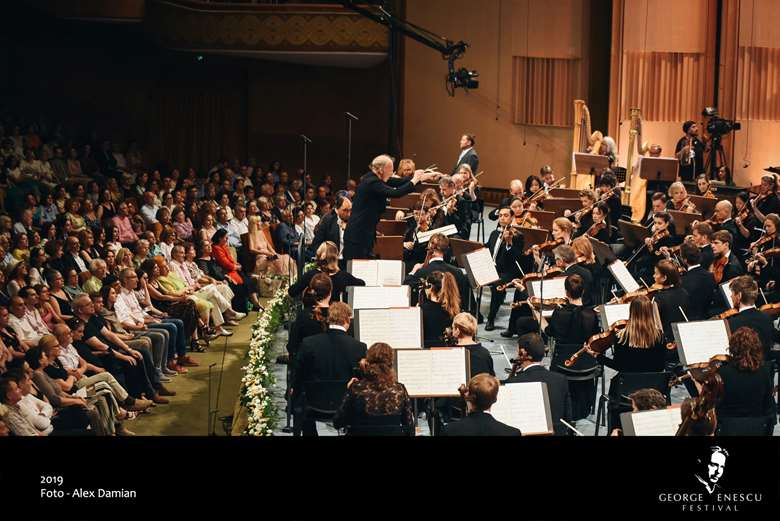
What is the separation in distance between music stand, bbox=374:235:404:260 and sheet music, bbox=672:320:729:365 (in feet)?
13.3

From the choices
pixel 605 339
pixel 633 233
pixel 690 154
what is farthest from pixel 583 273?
pixel 690 154

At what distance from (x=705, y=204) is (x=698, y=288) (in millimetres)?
3164

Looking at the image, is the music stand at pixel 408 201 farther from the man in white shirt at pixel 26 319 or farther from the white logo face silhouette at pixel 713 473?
the white logo face silhouette at pixel 713 473

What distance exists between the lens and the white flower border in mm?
7832

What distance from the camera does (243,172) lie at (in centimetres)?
1720

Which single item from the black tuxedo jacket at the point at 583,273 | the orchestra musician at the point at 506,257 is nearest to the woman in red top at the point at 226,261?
→ the orchestra musician at the point at 506,257

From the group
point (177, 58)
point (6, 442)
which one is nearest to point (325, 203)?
point (177, 58)

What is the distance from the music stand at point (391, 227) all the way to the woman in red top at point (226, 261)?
1.71 meters

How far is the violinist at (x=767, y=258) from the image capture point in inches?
412

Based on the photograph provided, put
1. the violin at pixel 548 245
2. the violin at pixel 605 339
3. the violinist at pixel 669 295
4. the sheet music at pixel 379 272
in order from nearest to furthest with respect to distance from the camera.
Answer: the violin at pixel 605 339 < the violinist at pixel 669 295 < the sheet music at pixel 379 272 < the violin at pixel 548 245

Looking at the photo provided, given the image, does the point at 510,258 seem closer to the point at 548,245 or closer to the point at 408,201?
the point at 548,245

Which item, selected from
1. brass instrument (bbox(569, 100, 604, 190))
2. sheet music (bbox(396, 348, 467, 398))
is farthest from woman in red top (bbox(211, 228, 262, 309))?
sheet music (bbox(396, 348, 467, 398))

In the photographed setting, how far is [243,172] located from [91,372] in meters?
8.83

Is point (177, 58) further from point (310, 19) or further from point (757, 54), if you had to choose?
point (757, 54)
